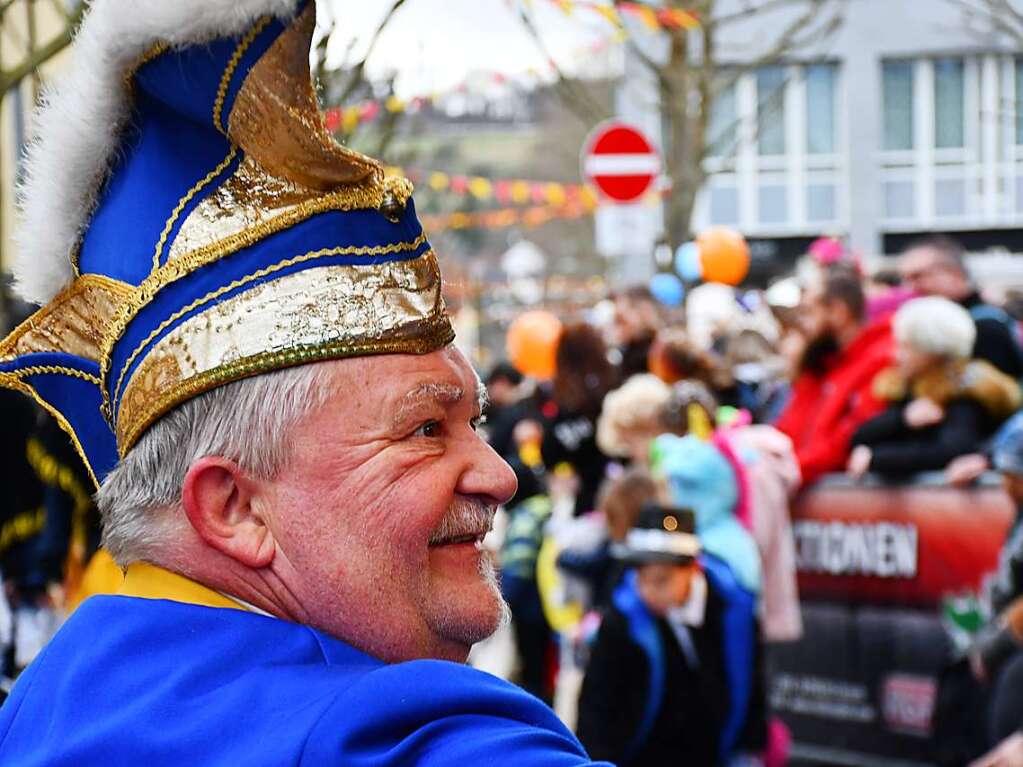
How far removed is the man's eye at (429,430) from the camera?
5.05ft

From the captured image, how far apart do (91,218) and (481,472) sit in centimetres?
48

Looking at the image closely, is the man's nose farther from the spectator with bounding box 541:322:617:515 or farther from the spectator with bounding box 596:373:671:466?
the spectator with bounding box 541:322:617:515

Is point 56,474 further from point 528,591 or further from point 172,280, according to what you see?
point 172,280

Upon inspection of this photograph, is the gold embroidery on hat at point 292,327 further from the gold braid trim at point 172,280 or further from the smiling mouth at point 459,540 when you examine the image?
the smiling mouth at point 459,540

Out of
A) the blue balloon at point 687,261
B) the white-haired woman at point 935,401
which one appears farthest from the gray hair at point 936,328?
the blue balloon at point 687,261

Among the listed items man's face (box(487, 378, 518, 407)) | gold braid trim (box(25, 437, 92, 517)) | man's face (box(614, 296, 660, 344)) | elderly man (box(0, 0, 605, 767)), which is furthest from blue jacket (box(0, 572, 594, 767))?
man's face (box(487, 378, 518, 407))

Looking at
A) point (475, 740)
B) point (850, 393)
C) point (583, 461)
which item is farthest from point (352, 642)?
point (583, 461)

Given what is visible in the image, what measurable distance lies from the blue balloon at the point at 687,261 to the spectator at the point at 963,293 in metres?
6.80

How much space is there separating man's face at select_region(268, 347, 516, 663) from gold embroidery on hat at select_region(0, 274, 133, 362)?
10.3 inches

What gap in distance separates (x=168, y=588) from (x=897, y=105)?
3462 centimetres

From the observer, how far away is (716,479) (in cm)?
577

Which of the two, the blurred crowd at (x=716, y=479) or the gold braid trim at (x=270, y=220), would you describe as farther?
the blurred crowd at (x=716, y=479)

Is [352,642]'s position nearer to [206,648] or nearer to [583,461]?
[206,648]

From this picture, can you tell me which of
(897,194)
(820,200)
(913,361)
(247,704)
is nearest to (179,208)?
(247,704)
